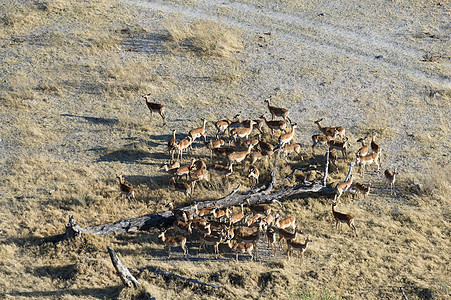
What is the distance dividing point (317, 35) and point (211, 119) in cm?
1101

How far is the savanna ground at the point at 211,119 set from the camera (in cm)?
1484

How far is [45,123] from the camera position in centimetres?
2217

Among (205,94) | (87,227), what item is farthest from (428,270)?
(205,94)

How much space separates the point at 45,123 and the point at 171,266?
10.5m

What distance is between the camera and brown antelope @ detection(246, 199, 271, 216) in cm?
1672

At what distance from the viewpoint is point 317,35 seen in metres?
30.2

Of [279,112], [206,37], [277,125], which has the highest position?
[206,37]

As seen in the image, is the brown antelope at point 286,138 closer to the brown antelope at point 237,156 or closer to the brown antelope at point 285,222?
the brown antelope at point 237,156

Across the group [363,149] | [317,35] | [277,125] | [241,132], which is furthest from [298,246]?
[317,35]

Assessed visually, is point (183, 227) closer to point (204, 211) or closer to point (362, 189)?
point (204, 211)

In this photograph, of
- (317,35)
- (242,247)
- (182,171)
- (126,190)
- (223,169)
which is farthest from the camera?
(317,35)

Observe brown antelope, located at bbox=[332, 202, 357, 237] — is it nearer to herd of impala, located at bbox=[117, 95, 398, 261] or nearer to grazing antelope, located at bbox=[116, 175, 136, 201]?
herd of impala, located at bbox=[117, 95, 398, 261]

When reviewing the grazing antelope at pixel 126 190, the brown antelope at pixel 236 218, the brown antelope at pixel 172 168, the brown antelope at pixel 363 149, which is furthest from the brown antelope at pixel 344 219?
the grazing antelope at pixel 126 190

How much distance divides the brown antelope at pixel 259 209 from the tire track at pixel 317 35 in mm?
13395
